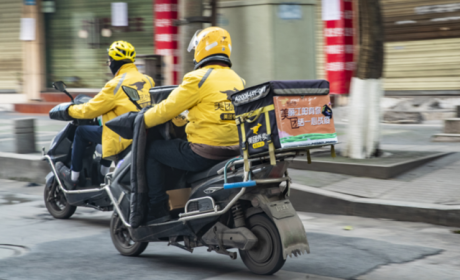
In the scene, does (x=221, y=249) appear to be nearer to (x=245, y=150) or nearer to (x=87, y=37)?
(x=245, y=150)

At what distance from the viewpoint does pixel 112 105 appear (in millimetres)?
6039

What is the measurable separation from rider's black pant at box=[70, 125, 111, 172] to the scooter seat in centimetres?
201

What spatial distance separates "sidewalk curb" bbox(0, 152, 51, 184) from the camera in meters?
9.00

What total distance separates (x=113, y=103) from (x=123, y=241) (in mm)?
1528

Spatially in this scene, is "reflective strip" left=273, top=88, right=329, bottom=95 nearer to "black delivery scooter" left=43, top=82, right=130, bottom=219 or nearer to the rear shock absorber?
the rear shock absorber

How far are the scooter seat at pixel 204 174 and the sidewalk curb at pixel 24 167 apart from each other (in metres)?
4.73

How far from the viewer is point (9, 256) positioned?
5.06 m

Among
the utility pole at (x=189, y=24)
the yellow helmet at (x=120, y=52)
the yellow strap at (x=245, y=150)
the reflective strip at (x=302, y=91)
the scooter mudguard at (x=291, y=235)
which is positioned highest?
the utility pole at (x=189, y=24)

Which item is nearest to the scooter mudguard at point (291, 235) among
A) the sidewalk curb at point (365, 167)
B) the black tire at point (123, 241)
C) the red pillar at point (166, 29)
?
the black tire at point (123, 241)

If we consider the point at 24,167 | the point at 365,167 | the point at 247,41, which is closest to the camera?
the point at 365,167

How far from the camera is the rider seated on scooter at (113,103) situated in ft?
19.7

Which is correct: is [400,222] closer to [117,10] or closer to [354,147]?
[354,147]

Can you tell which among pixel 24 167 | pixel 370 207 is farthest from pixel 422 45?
pixel 24 167

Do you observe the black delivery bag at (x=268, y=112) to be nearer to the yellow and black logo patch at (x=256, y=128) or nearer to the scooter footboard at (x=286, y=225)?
the yellow and black logo patch at (x=256, y=128)
